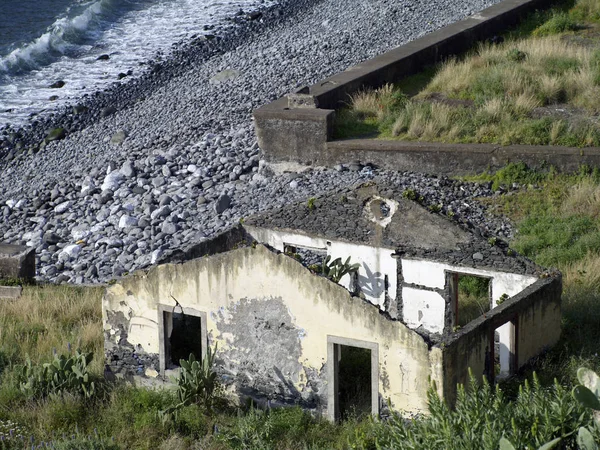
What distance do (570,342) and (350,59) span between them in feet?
44.7

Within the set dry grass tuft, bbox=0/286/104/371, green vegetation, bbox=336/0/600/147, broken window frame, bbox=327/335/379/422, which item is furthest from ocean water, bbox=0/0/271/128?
broken window frame, bbox=327/335/379/422

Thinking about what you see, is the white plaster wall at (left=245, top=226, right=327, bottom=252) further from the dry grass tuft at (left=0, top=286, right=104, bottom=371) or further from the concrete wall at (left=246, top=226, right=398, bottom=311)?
the dry grass tuft at (left=0, top=286, right=104, bottom=371)

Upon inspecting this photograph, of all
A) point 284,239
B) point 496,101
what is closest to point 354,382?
point 284,239

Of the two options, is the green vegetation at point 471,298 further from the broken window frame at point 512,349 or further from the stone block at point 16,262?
the stone block at point 16,262

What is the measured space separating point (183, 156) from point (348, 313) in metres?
10.1

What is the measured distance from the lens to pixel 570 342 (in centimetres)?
1196

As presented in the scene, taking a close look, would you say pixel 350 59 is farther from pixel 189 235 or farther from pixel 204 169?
pixel 189 235

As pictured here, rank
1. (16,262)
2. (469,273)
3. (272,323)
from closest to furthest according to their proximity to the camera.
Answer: (272,323), (469,273), (16,262)

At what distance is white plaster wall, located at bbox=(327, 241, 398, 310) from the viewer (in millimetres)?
12734

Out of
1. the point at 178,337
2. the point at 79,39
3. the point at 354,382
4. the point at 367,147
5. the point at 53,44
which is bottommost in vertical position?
the point at 354,382

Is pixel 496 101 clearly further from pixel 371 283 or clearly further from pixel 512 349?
pixel 512 349

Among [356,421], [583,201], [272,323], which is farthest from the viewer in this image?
[583,201]

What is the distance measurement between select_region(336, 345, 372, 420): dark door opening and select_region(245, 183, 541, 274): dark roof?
1.46m

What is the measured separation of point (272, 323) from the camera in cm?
1090
